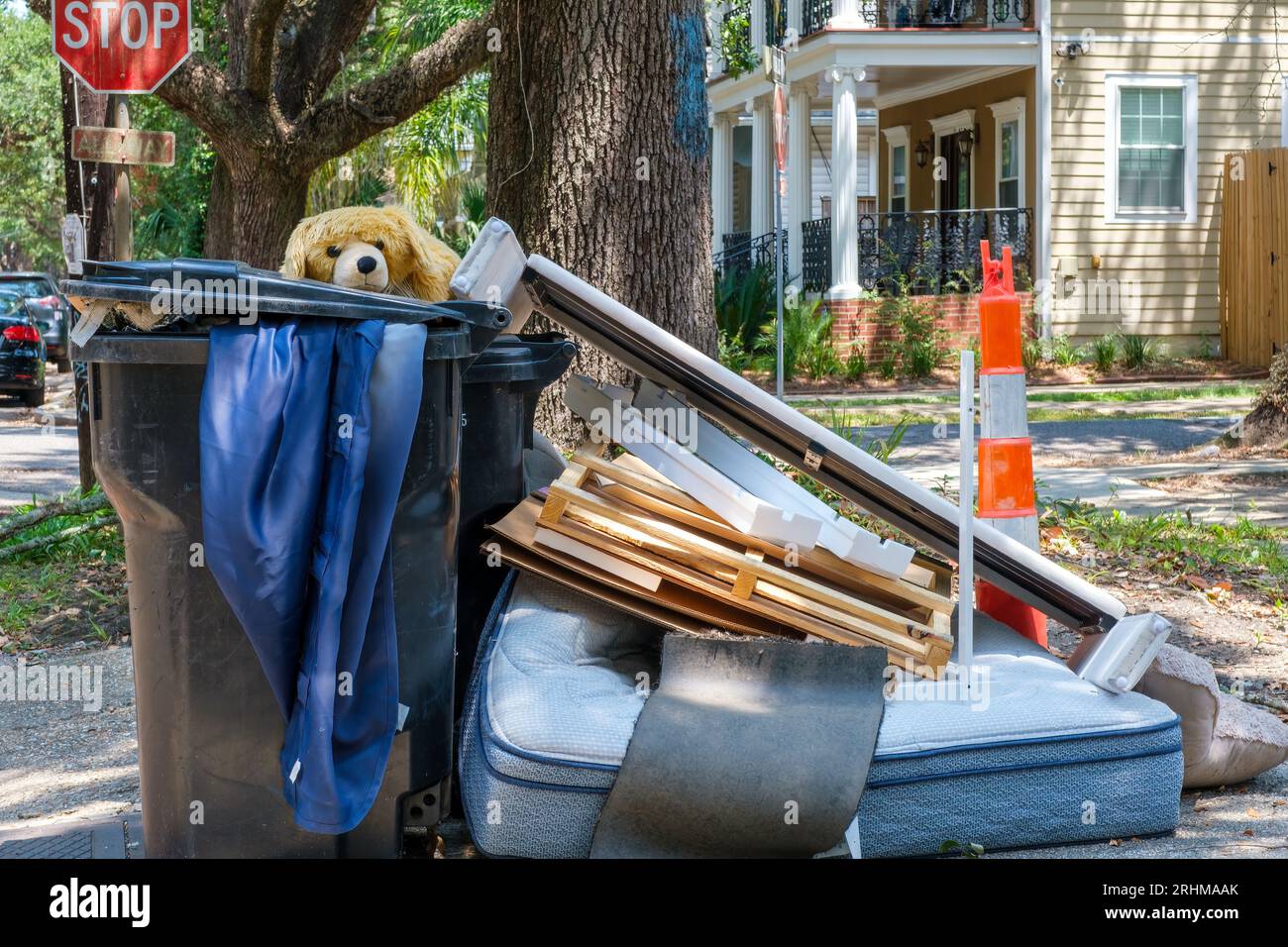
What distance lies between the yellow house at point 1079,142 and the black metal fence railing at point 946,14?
3 cm

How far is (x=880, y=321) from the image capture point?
63.9 feet

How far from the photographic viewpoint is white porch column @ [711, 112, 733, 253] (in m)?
25.6

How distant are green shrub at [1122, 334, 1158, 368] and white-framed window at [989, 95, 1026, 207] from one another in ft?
9.10

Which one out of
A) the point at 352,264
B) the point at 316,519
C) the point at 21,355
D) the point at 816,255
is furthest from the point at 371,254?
the point at 21,355

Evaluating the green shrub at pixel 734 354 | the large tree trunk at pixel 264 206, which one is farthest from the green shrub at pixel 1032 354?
the large tree trunk at pixel 264 206

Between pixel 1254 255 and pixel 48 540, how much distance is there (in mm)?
17169

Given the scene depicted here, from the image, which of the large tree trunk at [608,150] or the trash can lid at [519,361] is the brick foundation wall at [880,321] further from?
the trash can lid at [519,361]

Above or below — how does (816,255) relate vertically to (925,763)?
above

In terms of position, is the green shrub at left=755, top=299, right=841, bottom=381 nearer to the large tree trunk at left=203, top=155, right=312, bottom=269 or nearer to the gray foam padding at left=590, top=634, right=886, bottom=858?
the large tree trunk at left=203, top=155, right=312, bottom=269

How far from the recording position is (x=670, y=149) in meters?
6.25

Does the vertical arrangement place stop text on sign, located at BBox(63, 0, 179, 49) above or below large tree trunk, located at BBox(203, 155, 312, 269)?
above

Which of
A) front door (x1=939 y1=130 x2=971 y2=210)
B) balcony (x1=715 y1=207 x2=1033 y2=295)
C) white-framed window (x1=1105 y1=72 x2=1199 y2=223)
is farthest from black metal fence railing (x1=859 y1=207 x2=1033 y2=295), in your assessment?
front door (x1=939 y1=130 x2=971 y2=210)

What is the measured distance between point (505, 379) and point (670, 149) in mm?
2669

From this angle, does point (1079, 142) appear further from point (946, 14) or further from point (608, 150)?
point (608, 150)
